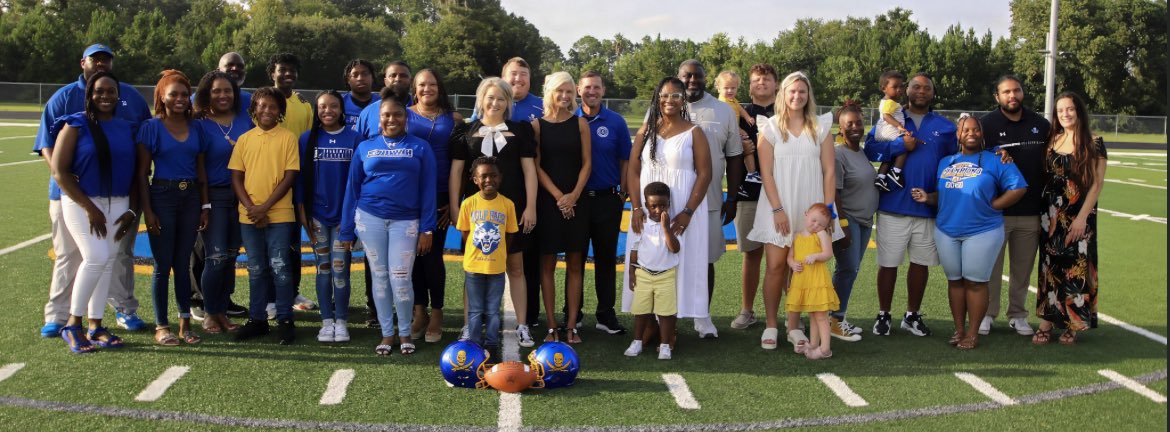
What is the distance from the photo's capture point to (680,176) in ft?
19.1

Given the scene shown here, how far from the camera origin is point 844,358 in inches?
230

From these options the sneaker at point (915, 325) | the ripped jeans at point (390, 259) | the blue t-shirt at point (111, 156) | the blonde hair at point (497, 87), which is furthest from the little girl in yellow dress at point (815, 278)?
the blue t-shirt at point (111, 156)

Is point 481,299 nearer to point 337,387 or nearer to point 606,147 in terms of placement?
point 337,387

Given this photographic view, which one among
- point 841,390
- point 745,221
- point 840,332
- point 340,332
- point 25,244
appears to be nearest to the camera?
point 841,390

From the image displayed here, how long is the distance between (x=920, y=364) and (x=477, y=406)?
110 inches

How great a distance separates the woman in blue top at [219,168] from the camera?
5.91 meters

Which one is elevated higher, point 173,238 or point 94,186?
point 94,186

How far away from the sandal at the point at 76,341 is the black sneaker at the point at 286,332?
3.58 ft

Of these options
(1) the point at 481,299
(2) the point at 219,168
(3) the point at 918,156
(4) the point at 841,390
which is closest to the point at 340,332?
(1) the point at 481,299

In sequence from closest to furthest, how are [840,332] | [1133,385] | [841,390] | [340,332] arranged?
[841,390]
[1133,385]
[340,332]
[840,332]

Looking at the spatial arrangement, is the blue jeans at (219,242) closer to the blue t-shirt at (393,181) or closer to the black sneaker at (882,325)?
the blue t-shirt at (393,181)

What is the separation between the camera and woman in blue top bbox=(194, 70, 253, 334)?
5906 mm

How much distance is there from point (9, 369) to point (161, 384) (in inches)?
38.5

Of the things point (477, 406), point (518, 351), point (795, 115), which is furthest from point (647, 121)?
point (477, 406)
